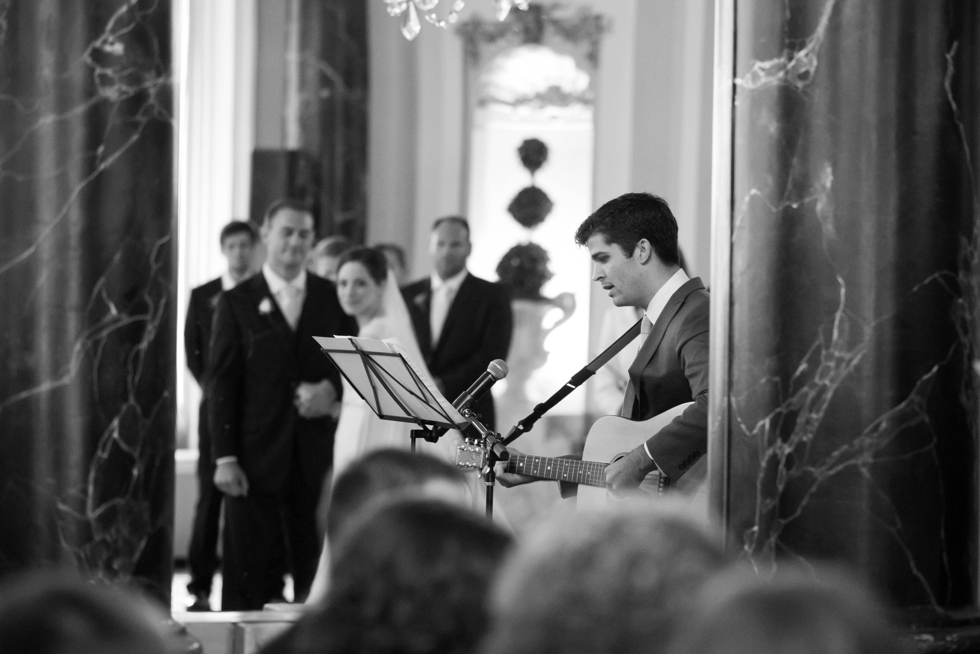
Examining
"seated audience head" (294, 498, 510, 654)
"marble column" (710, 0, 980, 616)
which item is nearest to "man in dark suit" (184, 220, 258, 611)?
"marble column" (710, 0, 980, 616)

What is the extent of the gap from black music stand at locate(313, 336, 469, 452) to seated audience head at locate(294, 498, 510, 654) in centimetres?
279

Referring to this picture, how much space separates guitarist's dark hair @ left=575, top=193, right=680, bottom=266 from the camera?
15.7 feet

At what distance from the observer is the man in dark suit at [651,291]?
4.67 meters

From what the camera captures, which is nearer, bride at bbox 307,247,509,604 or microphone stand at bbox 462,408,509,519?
microphone stand at bbox 462,408,509,519

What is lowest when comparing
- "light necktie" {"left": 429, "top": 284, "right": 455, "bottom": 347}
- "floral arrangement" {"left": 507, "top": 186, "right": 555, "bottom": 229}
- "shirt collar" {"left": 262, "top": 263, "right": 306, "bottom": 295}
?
"light necktie" {"left": 429, "top": 284, "right": 455, "bottom": 347}

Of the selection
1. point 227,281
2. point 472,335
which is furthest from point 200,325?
point 472,335

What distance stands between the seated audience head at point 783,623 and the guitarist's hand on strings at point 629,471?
3128 mm

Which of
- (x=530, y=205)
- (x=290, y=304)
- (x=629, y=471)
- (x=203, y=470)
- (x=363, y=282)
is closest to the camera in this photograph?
(x=629, y=471)

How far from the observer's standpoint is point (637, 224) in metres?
4.79

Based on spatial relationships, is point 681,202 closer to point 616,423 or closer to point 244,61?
point 244,61

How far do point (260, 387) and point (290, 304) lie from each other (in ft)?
1.62

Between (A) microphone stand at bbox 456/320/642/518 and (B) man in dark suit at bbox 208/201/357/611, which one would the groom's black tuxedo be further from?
(A) microphone stand at bbox 456/320/642/518

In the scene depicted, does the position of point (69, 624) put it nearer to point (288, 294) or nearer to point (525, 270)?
point (288, 294)

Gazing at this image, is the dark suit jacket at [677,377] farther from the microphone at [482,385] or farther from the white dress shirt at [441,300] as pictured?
the white dress shirt at [441,300]
